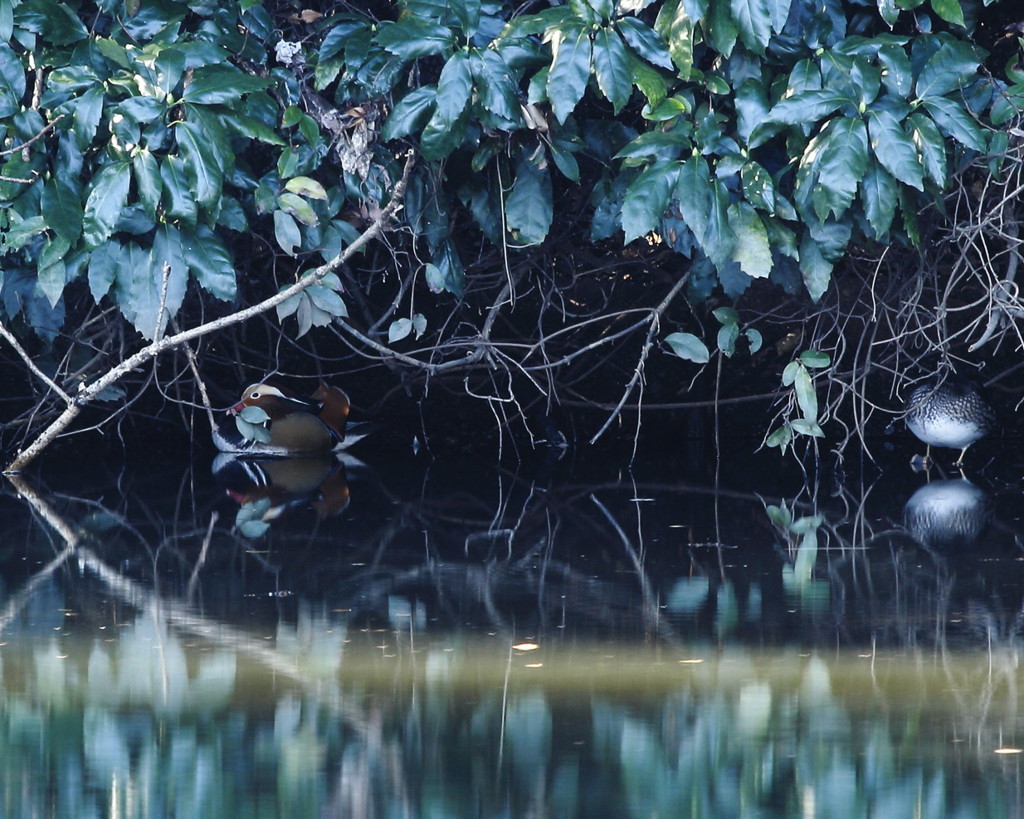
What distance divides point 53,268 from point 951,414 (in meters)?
2.47

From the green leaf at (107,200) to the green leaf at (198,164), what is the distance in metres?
0.14

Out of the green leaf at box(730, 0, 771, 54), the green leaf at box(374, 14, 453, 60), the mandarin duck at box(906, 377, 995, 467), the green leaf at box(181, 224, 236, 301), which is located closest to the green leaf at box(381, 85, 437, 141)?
the green leaf at box(374, 14, 453, 60)

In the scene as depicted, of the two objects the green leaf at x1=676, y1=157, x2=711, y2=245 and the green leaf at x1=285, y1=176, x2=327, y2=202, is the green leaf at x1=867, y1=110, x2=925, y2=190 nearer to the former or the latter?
the green leaf at x1=676, y1=157, x2=711, y2=245

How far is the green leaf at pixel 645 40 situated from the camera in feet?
10.1

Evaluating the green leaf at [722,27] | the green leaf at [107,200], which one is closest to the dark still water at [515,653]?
the green leaf at [107,200]

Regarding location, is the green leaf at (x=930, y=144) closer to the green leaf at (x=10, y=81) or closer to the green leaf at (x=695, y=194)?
the green leaf at (x=695, y=194)

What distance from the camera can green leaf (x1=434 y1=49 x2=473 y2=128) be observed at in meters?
3.07

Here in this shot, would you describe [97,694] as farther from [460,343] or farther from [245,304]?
[245,304]

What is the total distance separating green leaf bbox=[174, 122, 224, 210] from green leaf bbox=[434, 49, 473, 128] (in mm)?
525

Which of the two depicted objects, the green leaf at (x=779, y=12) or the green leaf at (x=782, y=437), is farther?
the green leaf at (x=782, y=437)

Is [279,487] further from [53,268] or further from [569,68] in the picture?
[569,68]

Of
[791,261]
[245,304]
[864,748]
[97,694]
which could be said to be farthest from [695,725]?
[245,304]

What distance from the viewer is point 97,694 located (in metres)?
1.92

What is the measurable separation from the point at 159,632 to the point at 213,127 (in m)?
1.30
